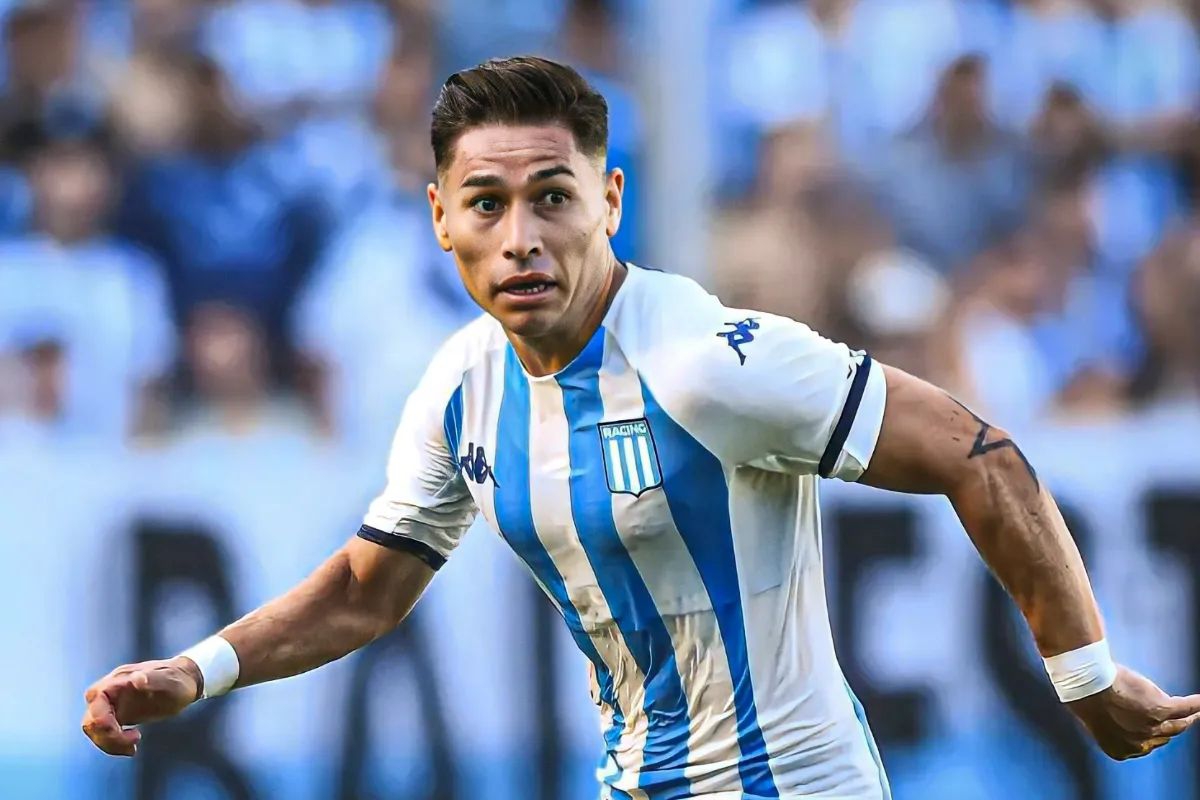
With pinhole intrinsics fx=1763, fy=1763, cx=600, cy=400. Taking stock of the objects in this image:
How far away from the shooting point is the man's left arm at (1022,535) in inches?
126

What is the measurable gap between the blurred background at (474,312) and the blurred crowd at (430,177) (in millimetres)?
14

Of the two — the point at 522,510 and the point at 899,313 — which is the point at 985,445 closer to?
the point at 522,510

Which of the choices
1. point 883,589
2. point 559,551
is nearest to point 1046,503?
point 559,551

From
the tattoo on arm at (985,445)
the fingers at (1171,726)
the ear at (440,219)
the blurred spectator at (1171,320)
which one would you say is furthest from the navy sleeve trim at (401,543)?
the blurred spectator at (1171,320)

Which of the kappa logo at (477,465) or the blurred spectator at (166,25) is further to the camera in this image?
the blurred spectator at (166,25)

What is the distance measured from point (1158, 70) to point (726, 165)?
1.99 meters

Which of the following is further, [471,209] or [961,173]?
[961,173]

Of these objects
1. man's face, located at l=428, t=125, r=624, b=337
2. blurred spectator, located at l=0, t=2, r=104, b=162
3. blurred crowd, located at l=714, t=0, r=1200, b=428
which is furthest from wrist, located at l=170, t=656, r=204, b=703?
blurred spectator, located at l=0, t=2, r=104, b=162

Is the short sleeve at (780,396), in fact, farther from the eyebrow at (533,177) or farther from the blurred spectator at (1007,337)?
the blurred spectator at (1007,337)

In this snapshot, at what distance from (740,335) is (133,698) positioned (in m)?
1.38

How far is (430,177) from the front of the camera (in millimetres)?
7406

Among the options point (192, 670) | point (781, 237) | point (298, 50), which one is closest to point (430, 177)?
point (298, 50)

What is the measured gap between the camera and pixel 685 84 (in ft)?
24.2

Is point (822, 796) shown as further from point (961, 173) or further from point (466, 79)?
point (961, 173)
